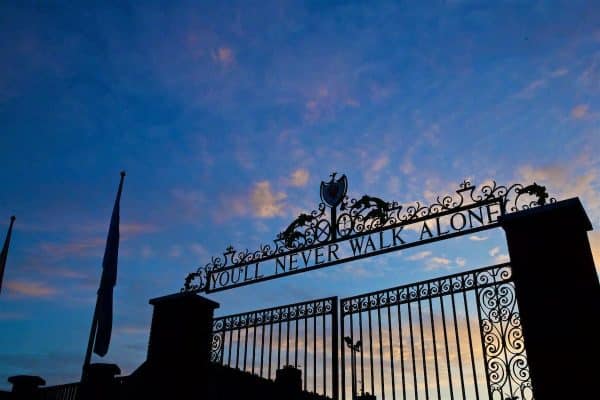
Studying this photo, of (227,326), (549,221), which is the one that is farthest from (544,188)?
(227,326)

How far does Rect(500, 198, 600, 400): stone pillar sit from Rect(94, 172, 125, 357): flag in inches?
286

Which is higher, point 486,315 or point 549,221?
point 549,221

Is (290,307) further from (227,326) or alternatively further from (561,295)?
(561,295)

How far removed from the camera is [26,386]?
1307 centimetres

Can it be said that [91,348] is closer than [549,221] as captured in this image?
No

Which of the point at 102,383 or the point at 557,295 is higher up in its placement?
the point at 557,295

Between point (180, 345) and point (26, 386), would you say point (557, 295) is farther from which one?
point (26, 386)

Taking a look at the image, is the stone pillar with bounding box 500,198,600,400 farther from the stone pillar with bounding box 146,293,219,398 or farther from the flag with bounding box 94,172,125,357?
the flag with bounding box 94,172,125,357

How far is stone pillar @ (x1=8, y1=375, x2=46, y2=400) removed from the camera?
1291 centimetres

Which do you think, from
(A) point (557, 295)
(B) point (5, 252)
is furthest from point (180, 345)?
(B) point (5, 252)

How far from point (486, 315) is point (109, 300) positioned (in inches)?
273

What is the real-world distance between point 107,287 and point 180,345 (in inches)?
82.3

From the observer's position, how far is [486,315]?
6914 millimetres

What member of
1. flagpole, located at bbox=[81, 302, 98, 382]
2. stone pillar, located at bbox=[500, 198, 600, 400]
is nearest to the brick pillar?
flagpole, located at bbox=[81, 302, 98, 382]
